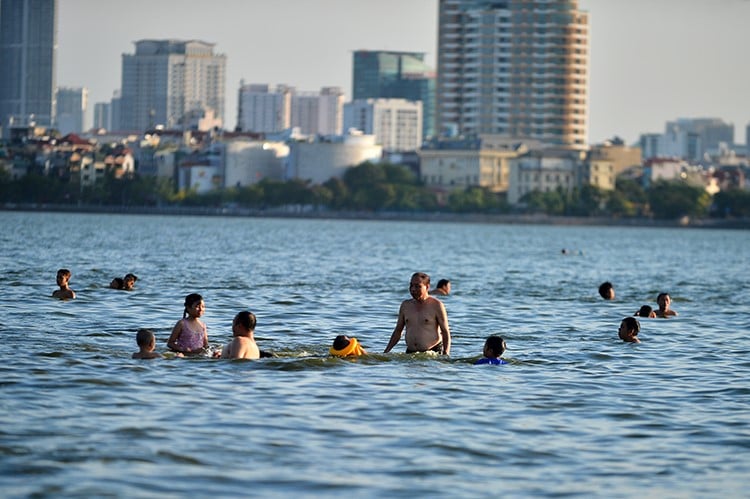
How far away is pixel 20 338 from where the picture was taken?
26625 mm

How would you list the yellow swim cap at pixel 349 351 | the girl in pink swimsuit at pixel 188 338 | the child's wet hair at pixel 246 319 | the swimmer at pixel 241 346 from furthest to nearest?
the yellow swim cap at pixel 349 351, the girl in pink swimsuit at pixel 188 338, the swimmer at pixel 241 346, the child's wet hair at pixel 246 319

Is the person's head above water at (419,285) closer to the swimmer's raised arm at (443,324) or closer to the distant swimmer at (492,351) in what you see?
the swimmer's raised arm at (443,324)

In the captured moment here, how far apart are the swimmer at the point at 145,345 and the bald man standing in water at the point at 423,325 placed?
10.3 ft

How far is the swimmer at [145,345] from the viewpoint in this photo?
23188mm

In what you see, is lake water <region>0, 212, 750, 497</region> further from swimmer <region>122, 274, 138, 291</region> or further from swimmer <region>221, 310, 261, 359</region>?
swimmer <region>122, 274, 138, 291</region>

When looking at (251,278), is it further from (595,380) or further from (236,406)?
(236,406)

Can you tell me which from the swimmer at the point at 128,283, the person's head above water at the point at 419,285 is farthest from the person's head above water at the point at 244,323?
the swimmer at the point at 128,283

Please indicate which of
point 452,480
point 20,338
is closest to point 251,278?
point 20,338

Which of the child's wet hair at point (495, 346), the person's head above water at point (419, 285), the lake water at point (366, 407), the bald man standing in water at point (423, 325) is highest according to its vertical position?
the person's head above water at point (419, 285)

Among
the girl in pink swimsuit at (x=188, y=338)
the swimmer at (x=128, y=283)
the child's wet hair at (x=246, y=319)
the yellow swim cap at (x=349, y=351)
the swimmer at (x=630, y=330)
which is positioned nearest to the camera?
the child's wet hair at (x=246, y=319)

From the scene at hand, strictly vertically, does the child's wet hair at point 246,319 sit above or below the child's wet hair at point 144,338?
above

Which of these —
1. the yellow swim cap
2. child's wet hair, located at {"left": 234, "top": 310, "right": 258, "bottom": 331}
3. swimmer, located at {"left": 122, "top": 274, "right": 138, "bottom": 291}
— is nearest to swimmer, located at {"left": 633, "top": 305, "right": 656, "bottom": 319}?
the yellow swim cap

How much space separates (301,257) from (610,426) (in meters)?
56.0

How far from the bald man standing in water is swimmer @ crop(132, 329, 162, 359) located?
10.3 ft
